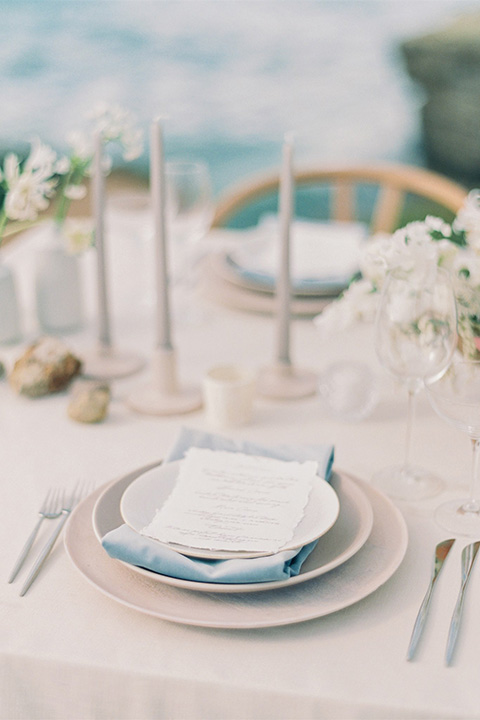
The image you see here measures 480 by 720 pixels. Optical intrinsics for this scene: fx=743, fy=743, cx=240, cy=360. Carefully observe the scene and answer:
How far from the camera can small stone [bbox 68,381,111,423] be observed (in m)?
1.00

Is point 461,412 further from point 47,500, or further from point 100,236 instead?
point 100,236

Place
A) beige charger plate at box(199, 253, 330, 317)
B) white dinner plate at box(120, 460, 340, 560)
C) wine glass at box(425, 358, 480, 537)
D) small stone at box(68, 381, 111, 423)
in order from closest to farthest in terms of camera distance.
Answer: white dinner plate at box(120, 460, 340, 560) < wine glass at box(425, 358, 480, 537) < small stone at box(68, 381, 111, 423) < beige charger plate at box(199, 253, 330, 317)

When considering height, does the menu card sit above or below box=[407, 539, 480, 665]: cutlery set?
above

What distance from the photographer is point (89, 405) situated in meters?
1.00

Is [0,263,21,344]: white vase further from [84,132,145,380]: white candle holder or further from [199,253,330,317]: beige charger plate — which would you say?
[199,253,330,317]: beige charger plate

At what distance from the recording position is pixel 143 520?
0.71 m

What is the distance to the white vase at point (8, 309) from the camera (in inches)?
48.6

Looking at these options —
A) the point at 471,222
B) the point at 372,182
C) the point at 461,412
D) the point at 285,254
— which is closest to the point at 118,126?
the point at 285,254

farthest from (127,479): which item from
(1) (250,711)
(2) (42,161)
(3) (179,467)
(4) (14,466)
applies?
(2) (42,161)

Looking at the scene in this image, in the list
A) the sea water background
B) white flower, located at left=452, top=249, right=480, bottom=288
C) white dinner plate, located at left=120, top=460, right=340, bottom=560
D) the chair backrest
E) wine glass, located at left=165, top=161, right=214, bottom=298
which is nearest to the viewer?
white dinner plate, located at left=120, top=460, right=340, bottom=560

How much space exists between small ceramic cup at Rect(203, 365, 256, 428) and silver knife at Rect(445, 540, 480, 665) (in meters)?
0.37

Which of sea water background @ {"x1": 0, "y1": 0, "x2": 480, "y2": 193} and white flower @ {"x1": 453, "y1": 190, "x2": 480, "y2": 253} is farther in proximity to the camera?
sea water background @ {"x1": 0, "y1": 0, "x2": 480, "y2": 193}

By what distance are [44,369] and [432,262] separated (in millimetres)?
577

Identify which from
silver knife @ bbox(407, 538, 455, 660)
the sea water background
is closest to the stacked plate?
silver knife @ bbox(407, 538, 455, 660)
